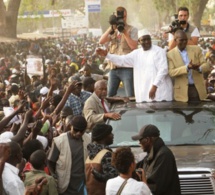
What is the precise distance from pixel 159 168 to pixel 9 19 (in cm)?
3907

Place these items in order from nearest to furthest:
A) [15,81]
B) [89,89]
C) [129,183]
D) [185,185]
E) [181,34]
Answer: [129,183]
[185,185]
[181,34]
[89,89]
[15,81]

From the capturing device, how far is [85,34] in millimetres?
74875

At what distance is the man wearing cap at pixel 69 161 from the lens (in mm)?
8523

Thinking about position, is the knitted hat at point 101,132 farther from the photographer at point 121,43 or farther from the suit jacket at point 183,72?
the photographer at point 121,43

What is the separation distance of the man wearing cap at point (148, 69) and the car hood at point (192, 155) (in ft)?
6.33

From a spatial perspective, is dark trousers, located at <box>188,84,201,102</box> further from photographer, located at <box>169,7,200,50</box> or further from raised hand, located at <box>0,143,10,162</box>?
raised hand, located at <box>0,143,10,162</box>

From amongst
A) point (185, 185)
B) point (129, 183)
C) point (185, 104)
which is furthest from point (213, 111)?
point (129, 183)

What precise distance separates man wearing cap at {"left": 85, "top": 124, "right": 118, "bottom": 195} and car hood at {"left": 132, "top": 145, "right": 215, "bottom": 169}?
60cm

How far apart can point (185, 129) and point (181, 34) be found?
1840mm

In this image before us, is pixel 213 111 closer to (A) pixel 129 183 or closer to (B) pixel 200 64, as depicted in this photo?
(B) pixel 200 64

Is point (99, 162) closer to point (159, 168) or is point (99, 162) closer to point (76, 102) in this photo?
point (159, 168)

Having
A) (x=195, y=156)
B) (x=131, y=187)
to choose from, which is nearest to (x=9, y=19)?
(x=195, y=156)

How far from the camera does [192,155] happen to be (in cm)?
848

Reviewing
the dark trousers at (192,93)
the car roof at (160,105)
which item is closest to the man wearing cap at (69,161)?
the car roof at (160,105)
